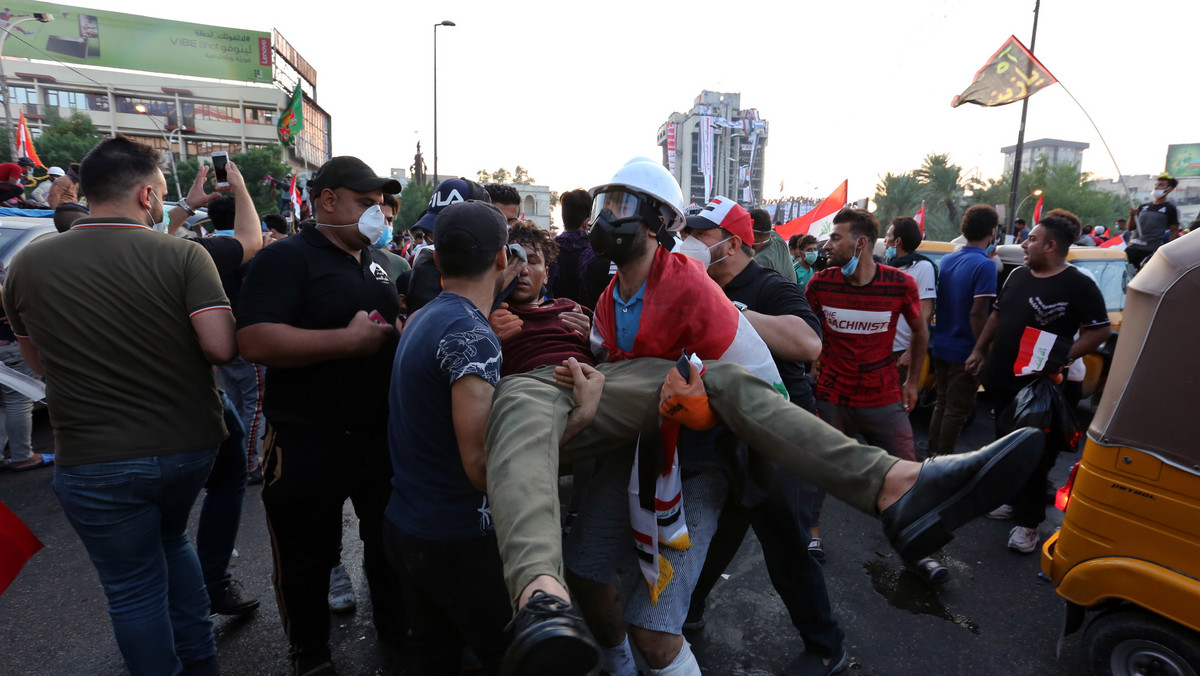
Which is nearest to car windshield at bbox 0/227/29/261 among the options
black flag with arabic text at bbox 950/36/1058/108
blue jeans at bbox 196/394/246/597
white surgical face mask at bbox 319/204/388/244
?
blue jeans at bbox 196/394/246/597

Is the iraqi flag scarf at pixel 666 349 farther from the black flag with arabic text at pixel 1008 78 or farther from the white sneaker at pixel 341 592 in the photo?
the black flag with arabic text at pixel 1008 78

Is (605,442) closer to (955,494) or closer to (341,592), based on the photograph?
(955,494)

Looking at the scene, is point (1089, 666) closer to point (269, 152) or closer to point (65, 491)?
point (65, 491)

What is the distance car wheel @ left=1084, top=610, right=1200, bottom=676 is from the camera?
2.35m

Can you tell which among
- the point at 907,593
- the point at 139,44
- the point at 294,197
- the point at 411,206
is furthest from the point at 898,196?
the point at 139,44

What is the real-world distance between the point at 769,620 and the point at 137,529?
2968mm

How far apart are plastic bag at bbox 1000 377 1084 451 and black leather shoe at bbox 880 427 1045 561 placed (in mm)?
2576

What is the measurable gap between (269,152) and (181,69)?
65.0 ft

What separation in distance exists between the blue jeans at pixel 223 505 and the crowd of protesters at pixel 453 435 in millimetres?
12

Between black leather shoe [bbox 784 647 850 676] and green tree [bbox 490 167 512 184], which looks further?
green tree [bbox 490 167 512 184]

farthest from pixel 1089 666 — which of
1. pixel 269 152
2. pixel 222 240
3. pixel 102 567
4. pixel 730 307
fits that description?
pixel 269 152

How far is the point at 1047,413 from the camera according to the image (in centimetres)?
392

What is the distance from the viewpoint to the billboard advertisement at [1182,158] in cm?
6093

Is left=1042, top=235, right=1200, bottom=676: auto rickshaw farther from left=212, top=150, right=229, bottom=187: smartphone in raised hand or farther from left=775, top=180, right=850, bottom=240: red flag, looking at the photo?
left=775, top=180, right=850, bottom=240: red flag
